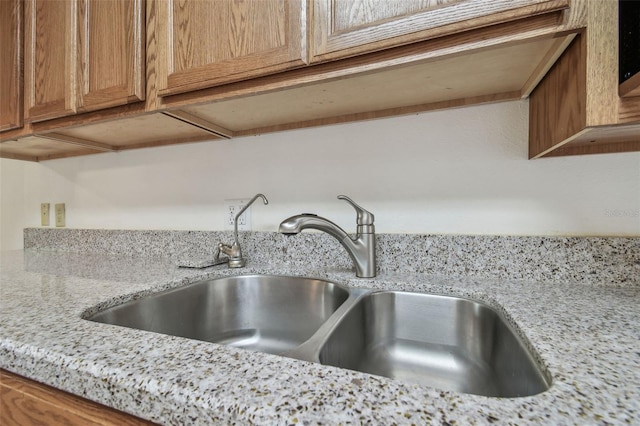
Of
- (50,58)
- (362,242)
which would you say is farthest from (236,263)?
(50,58)

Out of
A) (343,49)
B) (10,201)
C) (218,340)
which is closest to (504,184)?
(343,49)

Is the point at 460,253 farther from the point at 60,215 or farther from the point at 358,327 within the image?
the point at 60,215

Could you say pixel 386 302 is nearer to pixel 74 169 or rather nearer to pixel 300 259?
pixel 300 259

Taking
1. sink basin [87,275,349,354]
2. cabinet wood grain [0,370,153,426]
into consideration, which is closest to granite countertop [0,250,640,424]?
cabinet wood grain [0,370,153,426]

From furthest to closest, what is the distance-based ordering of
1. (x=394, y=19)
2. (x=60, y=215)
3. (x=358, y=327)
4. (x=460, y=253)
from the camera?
(x=60, y=215) → (x=460, y=253) → (x=358, y=327) → (x=394, y=19)

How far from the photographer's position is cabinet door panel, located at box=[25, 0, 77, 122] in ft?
3.07

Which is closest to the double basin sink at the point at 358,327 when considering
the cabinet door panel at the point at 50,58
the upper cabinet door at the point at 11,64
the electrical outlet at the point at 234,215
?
the electrical outlet at the point at 234,215

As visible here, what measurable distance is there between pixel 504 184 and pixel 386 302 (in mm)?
477

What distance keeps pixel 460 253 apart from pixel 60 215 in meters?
1.93

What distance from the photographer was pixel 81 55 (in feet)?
3.02

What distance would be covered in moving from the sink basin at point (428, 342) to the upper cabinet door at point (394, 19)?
58cm

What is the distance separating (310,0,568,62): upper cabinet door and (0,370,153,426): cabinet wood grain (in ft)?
2.40

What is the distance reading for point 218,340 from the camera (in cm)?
88

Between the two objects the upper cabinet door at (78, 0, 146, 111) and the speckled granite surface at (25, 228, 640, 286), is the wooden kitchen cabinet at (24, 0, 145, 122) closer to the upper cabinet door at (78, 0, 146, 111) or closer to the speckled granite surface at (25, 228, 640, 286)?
the upper cabinet door at (78, 0, 146, 111)
